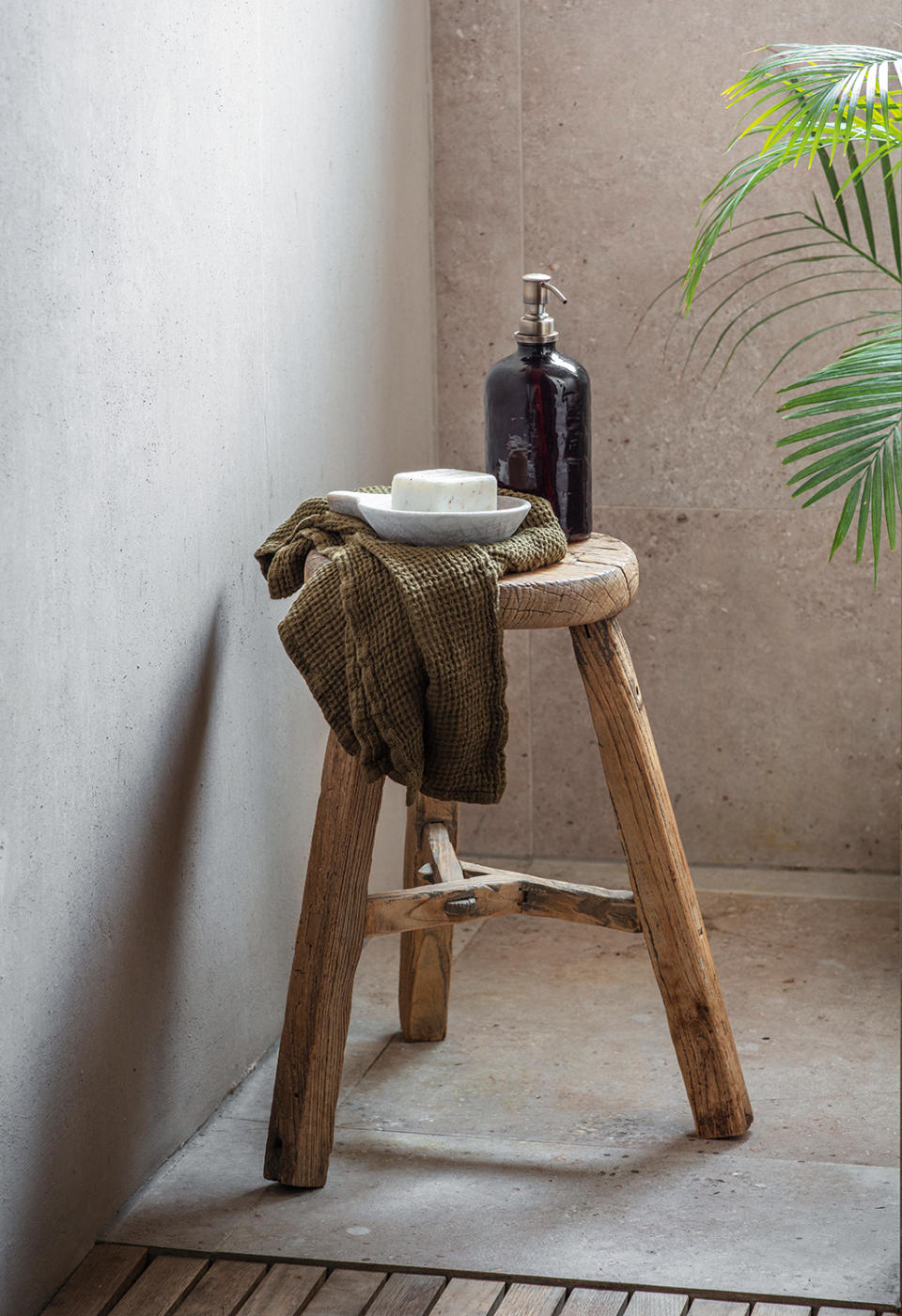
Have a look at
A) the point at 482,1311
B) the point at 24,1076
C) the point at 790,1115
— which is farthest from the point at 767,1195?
the point at 24,1076

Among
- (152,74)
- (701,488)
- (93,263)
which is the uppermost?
(152,74)

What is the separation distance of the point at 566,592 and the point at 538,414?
24cm

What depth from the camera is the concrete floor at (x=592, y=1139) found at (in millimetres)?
1266

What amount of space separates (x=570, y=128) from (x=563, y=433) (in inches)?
31.6

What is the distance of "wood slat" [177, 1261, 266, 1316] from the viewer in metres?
1.19

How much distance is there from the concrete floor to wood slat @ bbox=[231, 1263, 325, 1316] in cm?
3

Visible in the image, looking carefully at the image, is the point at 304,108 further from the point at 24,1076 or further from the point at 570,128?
the point at 24,1076

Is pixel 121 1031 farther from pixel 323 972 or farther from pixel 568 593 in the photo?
pixel 568 593

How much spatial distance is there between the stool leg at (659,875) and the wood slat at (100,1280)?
0.53m

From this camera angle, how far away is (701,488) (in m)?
2.11

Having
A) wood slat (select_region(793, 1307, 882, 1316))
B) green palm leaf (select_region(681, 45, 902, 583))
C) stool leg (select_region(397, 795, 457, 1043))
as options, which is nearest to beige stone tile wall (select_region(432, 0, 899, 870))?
green palm leaf (select_region(681, 45, 902, 583))

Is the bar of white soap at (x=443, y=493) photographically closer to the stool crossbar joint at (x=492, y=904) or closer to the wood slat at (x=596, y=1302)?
the stool crossbar joint at (x=492, y=904)

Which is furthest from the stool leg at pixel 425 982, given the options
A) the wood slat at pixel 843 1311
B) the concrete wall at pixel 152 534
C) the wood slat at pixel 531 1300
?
the wood slat at pixel 843 1311

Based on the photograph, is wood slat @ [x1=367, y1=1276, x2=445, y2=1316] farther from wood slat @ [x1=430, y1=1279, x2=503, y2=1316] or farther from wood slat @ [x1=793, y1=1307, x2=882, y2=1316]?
wood slat @ [x1=793, y1=1307, x2=882, y2=1316]
